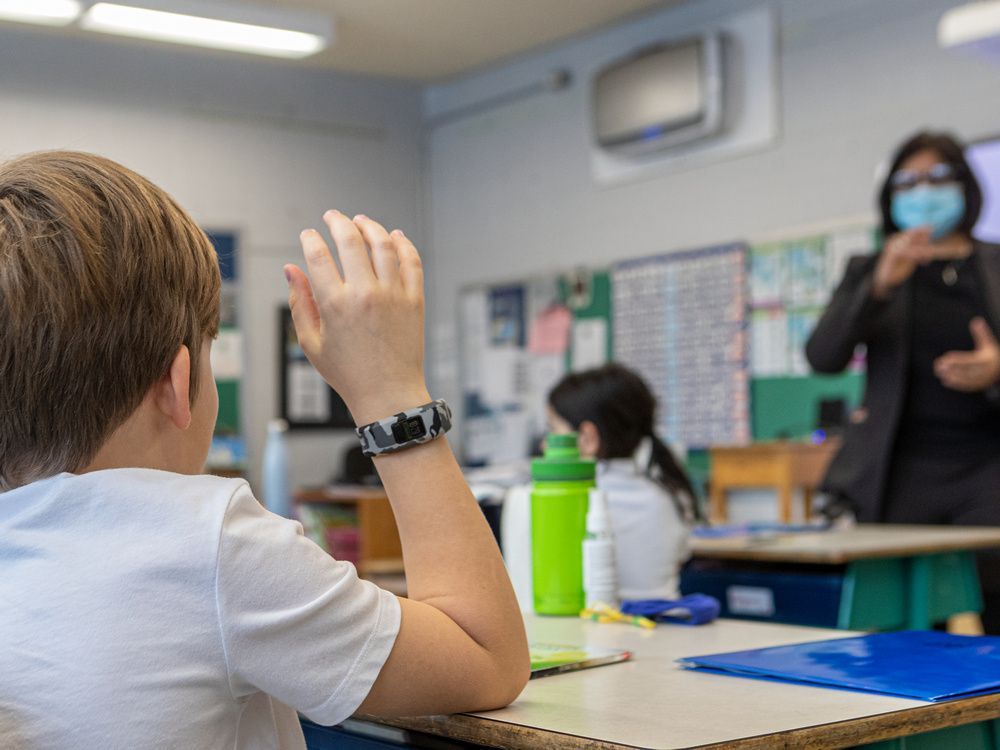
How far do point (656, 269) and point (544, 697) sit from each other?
5.24 metres

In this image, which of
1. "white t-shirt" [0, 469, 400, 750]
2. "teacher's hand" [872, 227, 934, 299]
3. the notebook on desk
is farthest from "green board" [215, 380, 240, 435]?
"white t-shirt" [0, 469, 400, 750]

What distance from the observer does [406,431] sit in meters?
1.03

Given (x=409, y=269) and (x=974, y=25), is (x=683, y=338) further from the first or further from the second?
(x=409, y=269)

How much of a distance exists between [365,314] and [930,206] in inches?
116

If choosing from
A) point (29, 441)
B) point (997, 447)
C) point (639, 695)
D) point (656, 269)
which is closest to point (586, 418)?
point (997, 447)

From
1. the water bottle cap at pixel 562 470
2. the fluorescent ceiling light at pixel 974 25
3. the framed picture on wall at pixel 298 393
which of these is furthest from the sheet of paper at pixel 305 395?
the water bottle cap at pixel 562 470

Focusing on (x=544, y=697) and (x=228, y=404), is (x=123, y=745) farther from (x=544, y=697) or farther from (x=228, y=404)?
(x=228, y=404)

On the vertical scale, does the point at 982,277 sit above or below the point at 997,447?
above

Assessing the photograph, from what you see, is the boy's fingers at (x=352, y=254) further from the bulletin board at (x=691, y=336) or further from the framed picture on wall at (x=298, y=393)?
the framed picture on wall at (x=298, y=393)

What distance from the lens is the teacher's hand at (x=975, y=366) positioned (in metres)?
3.18

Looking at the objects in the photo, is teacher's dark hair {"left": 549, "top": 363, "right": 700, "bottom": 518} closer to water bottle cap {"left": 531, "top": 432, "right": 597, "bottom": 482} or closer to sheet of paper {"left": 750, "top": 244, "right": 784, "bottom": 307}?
water bottle cap {"left": 531, "top": 432, "right": 597, "bottom": 482}

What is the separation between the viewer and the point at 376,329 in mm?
1033

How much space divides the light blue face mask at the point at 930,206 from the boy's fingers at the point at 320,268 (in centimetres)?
288

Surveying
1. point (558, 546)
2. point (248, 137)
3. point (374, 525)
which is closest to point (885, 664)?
point (558, 546)
